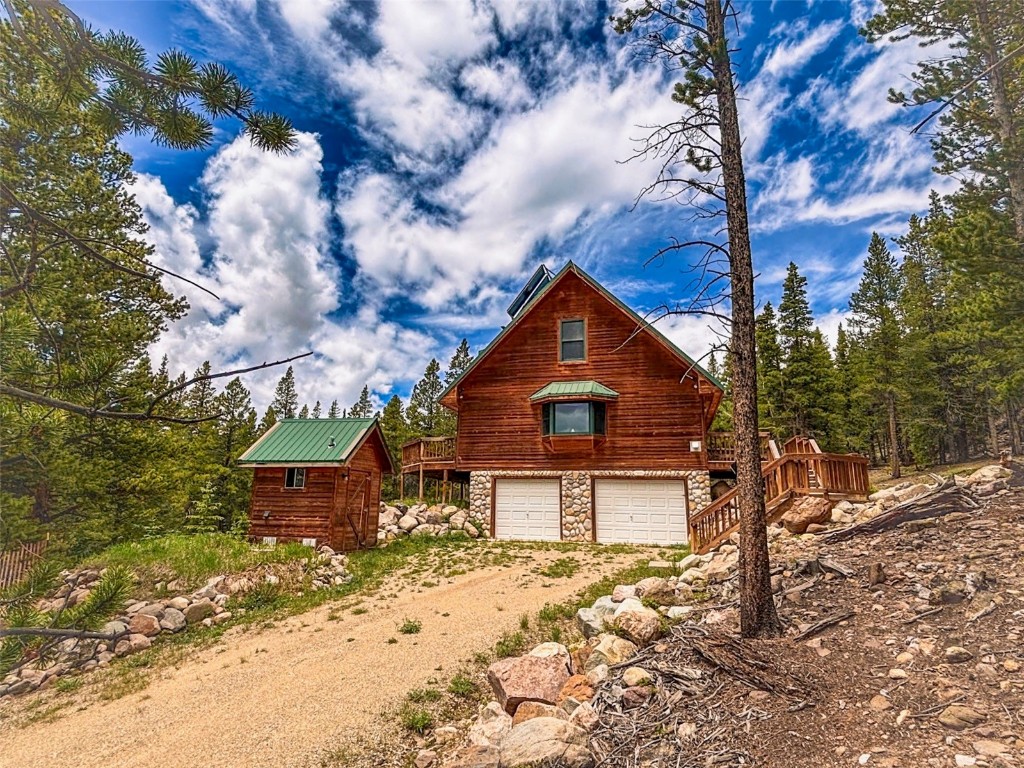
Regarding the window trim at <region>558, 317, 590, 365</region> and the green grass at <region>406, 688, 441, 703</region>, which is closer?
the green grass at <region>406, 688, 441, 703</region>

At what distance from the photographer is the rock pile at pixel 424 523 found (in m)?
18.8

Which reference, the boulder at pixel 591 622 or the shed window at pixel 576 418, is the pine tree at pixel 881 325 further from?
the boulder at pixel 591 622

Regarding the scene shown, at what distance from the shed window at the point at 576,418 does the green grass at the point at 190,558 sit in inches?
368

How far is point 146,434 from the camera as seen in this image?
13727mm

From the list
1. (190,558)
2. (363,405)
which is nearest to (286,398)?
(363,405)

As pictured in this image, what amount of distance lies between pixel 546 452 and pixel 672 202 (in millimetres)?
12990

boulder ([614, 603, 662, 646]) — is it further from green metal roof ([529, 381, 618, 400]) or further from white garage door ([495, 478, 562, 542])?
white garage door ([495, 478, 562, 542])

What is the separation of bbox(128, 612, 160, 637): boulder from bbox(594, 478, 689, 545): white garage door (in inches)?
521

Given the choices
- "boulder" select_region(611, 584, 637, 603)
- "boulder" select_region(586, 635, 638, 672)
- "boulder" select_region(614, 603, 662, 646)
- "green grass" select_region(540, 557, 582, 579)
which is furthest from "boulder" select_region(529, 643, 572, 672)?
"green grass" select_region(540, 557, 582, 579)

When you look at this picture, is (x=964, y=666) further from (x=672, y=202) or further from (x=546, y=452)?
(x=546, y=452)

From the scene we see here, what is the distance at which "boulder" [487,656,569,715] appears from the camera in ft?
17.0

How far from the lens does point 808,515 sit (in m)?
9.70

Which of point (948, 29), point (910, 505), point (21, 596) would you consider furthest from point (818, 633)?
point (948, 29)

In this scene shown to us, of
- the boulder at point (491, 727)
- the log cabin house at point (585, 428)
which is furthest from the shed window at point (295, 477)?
the boulder at point (491, 727)
